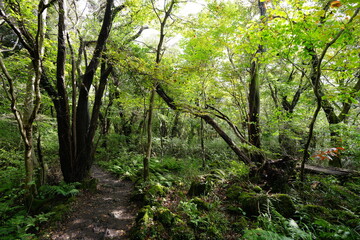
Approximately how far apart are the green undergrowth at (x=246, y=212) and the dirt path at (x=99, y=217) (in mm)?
468

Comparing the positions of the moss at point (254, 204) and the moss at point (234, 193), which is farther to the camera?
the moss at point (234, 193)

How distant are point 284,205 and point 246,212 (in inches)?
34.9

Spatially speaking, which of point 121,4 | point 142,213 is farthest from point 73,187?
point 121,4

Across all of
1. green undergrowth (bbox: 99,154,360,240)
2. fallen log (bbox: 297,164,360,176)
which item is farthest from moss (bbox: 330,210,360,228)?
fallen log (bbox: 297,164,360,176)

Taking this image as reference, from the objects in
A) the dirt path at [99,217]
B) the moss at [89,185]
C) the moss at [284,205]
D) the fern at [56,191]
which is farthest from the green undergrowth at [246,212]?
the fern at [56,191]

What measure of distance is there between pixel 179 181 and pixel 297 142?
8.88m

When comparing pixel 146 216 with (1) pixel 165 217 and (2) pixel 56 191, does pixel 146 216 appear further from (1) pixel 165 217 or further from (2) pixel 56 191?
(2) pixel 56 191

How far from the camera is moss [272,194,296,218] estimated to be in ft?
12.2

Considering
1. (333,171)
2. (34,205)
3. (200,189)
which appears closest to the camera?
(34,205)

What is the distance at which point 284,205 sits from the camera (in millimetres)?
3844

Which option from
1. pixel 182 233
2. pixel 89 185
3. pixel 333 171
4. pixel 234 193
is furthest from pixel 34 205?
pixel 333 171

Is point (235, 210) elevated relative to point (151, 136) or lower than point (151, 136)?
lower

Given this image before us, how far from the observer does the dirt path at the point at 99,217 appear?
12.0 feet

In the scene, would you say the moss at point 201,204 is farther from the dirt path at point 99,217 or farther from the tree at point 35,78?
the tree at point 35,78
